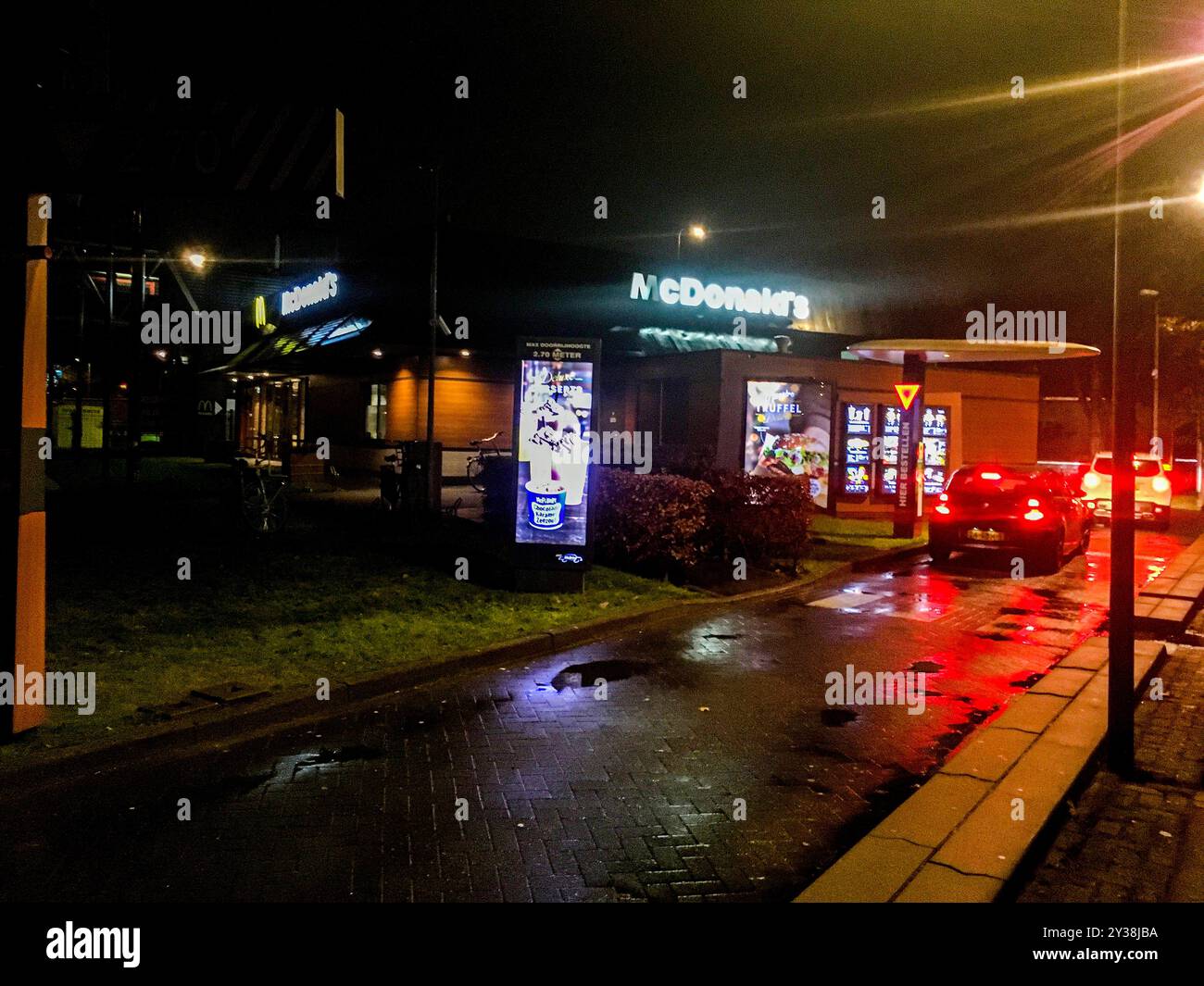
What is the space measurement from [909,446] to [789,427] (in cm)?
311

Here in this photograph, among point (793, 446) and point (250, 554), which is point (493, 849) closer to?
point (250, 554)

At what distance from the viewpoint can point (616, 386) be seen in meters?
25.5

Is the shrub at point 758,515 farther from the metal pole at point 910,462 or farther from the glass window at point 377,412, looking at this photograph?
the glass window at point 377,412

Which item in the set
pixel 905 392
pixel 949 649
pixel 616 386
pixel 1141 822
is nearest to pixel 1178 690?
pixel 949 649

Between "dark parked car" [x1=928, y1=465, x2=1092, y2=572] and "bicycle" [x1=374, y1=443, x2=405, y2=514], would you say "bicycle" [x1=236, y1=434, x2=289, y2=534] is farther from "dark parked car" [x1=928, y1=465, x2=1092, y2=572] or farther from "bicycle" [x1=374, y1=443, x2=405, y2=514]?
"dark parked car" [x1=928, y1=465, x2=1092, y2=572]

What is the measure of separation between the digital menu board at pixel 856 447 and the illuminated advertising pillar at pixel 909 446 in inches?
102

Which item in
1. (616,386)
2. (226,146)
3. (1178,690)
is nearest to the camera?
(226,146)

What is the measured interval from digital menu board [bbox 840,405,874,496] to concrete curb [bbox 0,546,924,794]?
11.5 meters

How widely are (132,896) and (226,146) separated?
14.2ft

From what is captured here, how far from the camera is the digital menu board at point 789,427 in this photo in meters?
18.9

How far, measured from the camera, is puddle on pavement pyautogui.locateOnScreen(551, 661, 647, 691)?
7332 millimetres

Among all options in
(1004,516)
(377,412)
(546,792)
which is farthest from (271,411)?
(546,792)

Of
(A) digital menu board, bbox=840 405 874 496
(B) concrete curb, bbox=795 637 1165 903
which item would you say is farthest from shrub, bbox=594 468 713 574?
(A) digital menu board, bbox=840 405 874 496

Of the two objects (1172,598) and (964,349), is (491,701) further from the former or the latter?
(964,349)
